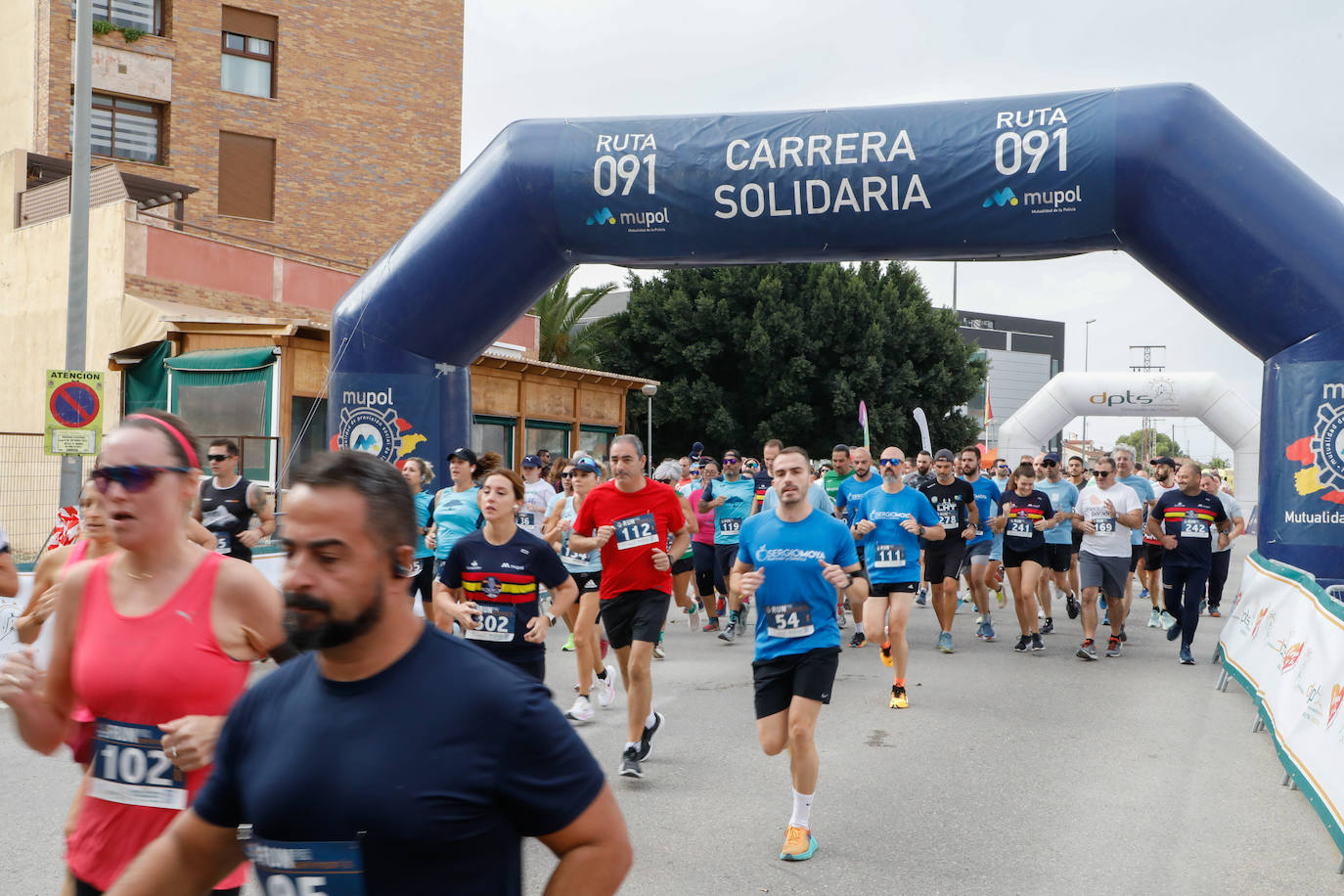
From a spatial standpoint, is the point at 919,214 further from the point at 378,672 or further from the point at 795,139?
the point at 378,672

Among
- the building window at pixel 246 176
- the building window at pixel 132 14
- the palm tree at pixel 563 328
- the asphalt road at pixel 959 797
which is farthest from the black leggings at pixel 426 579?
the palm tree at pixel 563 328

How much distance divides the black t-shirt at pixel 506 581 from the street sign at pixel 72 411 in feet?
21.4

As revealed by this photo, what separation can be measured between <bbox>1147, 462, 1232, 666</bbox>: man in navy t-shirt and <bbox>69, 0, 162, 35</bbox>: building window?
24570 millimetres

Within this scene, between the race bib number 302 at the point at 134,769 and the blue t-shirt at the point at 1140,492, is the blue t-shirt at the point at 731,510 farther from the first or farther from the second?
the race bib number 302 at the point at 134,769

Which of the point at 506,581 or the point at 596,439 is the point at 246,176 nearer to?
the point at 596,439

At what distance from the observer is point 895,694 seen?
9.06 metres

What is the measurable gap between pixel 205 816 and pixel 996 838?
4.57 m

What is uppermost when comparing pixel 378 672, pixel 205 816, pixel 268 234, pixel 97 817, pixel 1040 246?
pixel 268 234

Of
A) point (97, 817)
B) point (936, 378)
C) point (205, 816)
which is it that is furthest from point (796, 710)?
point (936, 378)

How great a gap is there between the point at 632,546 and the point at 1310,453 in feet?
17.1

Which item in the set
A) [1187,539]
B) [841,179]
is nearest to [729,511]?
[841,179]

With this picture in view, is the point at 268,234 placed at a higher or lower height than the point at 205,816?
higher

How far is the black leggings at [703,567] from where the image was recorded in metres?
13.5

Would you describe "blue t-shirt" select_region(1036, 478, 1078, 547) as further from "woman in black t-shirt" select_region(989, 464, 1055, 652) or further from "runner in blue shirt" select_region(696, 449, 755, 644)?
"runner in blue shirt" select_region(696, 449, 755, 644)
